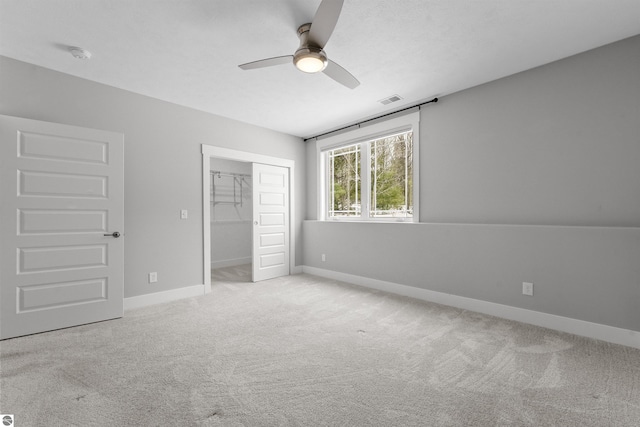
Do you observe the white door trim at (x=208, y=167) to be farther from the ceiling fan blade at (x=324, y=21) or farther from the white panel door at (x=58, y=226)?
the ceiling fan blade at (x=324, y=21)

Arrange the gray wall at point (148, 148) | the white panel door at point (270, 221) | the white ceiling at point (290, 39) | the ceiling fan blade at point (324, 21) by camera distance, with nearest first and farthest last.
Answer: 1. the ceiling fan blade at point (324, 21)
2. the white ceiling at point (290, 39)
3. the gray wall at point (148, 148)
4. the white panel door at point (270, 221)

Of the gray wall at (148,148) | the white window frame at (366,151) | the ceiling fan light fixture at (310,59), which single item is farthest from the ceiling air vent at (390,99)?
the gray wall at (148,148)

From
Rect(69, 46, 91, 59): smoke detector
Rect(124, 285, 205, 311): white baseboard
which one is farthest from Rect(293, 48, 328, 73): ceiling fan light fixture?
Rect(124, 285, 205, 311): white baseboard

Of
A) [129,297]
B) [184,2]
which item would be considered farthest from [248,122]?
[129,297]

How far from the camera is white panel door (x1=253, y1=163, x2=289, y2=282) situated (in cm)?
480

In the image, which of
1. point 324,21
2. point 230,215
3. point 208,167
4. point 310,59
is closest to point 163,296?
point 208,167

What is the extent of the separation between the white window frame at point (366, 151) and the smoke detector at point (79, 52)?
343 centimetres

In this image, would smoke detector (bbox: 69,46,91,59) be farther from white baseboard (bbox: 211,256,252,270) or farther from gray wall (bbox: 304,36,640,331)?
white baseboard (bbox: 211,256,252,270)

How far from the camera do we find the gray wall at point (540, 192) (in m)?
2.49

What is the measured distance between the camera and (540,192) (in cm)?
293

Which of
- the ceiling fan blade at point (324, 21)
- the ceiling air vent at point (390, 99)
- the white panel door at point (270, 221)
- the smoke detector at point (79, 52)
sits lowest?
the white panel door at point (270, 221)

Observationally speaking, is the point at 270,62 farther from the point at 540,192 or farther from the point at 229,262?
the point at 229,262

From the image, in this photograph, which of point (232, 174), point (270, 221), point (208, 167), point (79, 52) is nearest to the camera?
point (79, 52)

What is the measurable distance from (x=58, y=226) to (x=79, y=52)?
1696 millimetres
